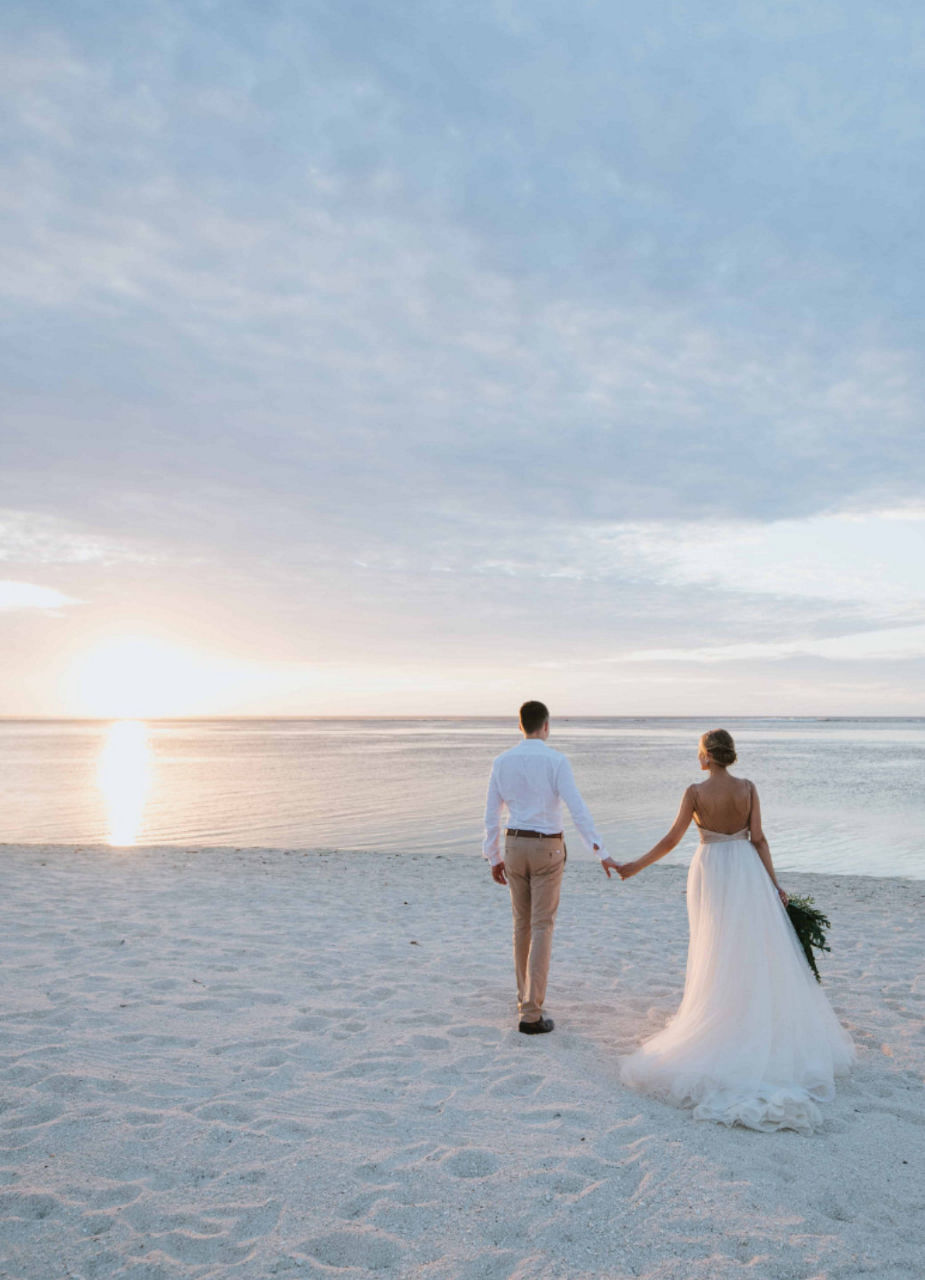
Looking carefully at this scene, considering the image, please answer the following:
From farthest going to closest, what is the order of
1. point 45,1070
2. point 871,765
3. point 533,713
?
1. point 871,765
2. point 533,713
3. point 45,1070

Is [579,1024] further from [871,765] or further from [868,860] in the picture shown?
[871,765]

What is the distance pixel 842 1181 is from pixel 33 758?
42785 mm

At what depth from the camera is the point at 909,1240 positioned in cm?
354

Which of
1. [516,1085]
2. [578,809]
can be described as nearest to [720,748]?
[578,809]

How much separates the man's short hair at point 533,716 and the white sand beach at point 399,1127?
7.18 feet

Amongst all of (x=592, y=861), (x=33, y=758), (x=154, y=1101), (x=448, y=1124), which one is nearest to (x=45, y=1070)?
(x=154, y=1101)

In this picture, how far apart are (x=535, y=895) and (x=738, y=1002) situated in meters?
1.49

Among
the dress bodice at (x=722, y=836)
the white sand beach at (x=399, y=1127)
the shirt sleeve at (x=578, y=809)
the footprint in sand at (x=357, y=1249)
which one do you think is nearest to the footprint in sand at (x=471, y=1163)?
the white sand beach at (x=399, y=1127)

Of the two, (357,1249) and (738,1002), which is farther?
(738,1002)

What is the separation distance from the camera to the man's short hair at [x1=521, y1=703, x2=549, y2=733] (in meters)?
5.88

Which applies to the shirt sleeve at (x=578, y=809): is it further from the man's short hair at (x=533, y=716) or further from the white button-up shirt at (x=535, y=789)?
the man's short hair at (x=533, y=716)

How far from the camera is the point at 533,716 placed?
5.88 meters

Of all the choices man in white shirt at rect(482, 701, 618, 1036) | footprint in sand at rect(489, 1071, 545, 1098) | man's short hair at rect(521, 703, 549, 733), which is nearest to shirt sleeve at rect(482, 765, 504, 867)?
man in white shirt at rect(482, 701, 618, 1036)

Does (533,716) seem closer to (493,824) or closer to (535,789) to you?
(535,789)
